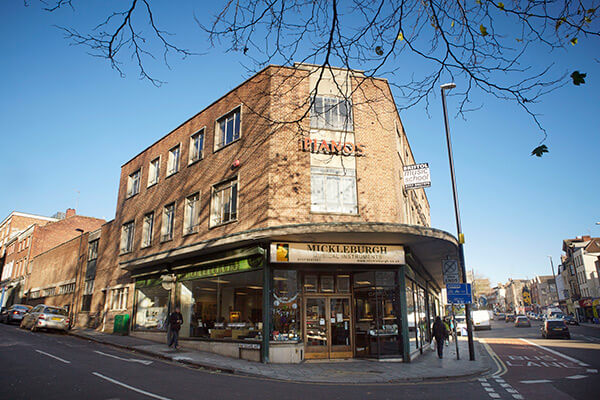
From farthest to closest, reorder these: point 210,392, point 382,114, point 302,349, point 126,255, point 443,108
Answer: point 126,255
point 443,108
point 382,114
point 302,349
point 210,392

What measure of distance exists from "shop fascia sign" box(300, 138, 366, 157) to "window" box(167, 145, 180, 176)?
899 centimetres

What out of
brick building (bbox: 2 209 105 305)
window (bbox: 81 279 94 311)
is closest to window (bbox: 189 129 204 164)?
window (bbox: 81 279 94 311)

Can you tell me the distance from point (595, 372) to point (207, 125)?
1768cm

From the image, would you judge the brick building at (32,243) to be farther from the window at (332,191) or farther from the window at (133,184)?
the window at (332,191)

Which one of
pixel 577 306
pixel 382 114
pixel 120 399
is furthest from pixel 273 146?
pixel 577 306

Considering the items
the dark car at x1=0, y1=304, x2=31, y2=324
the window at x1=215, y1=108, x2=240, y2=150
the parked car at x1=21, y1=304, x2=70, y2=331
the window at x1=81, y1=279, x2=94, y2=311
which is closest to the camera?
the window at x1=215, y1=108, x2=240, y2=150

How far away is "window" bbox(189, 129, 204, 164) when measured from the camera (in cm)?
2023

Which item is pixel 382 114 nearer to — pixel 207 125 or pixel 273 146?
pixel 273 146

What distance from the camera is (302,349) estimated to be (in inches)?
566

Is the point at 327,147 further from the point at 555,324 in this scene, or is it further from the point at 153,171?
the point at 555,324

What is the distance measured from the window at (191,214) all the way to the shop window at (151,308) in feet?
10.9

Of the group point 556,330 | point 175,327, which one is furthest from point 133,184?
point 556,330

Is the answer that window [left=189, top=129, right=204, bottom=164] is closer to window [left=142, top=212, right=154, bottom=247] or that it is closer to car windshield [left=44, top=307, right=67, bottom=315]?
window [left=142, top=212, right=154, bottom=247]

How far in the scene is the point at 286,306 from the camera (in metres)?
14.7
